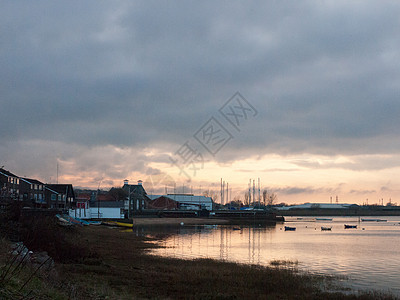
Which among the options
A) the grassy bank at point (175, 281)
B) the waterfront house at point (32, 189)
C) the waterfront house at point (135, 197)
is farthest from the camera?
the waterfront house at point (135, 197)

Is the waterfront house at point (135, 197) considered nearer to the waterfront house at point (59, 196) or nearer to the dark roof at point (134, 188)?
the dark roof at point (134, 188)

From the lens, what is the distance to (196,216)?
200 meters

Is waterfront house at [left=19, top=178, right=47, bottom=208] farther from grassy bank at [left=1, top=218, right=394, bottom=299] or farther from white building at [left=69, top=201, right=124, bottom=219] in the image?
grassy bank at [left=1, top=218, right=394, bottom=299]

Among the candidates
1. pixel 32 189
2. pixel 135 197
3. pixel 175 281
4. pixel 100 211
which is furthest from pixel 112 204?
pixel 175 281

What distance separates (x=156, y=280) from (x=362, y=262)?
2889 centimetres

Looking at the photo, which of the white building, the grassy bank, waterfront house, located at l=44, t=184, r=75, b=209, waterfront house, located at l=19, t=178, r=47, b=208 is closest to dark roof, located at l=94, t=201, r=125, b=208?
the white building

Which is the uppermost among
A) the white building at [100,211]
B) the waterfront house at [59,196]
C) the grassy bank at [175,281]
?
the waterfront house at [59,196]

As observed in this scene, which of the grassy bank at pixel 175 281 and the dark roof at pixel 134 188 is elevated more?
the dark roof at pixel 134 188

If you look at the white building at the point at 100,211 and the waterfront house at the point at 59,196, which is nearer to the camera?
the white building at the point at 100,211

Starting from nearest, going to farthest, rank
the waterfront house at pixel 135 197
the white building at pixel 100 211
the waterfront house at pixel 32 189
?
the white building at pixel 100 211 → the waterfront house at pixel 32 189 → the waterfront house at pixel 135 197

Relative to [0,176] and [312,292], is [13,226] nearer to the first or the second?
[312,292]

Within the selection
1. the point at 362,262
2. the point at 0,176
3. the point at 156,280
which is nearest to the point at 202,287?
the point at 156,280

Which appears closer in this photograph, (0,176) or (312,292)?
(312,292)

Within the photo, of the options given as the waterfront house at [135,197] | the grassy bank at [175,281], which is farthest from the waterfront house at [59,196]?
the grassy bank at [175,281]
